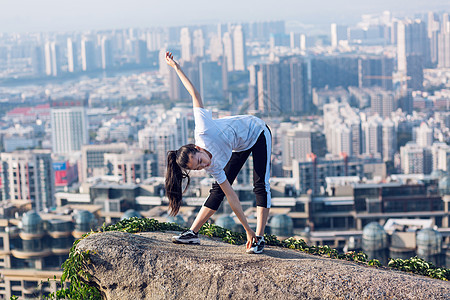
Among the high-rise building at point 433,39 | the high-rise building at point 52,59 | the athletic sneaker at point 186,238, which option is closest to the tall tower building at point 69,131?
the high-rise building at point 52,59

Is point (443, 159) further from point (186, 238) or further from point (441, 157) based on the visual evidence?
point (186, 238)

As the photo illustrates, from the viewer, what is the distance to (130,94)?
42625 mm

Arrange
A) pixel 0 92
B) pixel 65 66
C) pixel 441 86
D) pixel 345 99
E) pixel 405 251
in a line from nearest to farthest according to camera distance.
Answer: pixel 405 251, pixel 345 99, pixel 441 86, pixel 0 92, pixel 65 66

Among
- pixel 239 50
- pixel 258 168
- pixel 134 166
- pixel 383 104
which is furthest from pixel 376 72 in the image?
pixel 258 168

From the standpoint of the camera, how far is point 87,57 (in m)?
52.4

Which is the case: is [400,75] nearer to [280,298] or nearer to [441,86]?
[441,86]

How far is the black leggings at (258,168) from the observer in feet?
5.78

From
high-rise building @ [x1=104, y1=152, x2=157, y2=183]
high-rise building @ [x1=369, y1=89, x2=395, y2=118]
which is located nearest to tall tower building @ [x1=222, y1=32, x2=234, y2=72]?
high-rise building @ [x1=369, y1=89, x2=395, y2=118]

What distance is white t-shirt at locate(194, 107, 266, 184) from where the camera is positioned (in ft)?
5.36

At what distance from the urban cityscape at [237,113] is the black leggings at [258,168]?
59 cm

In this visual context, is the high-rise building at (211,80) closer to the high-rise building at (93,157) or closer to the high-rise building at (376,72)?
the high-rise building at (376,72)

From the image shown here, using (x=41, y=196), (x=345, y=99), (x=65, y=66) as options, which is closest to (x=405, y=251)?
(x=41, y=196)

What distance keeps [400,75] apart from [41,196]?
28695 millimetres

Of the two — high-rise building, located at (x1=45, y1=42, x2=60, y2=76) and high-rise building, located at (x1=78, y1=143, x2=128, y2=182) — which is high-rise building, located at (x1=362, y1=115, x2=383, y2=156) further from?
high-rise building, located at (x1=45, y1=42, x2=60, y2=76)
